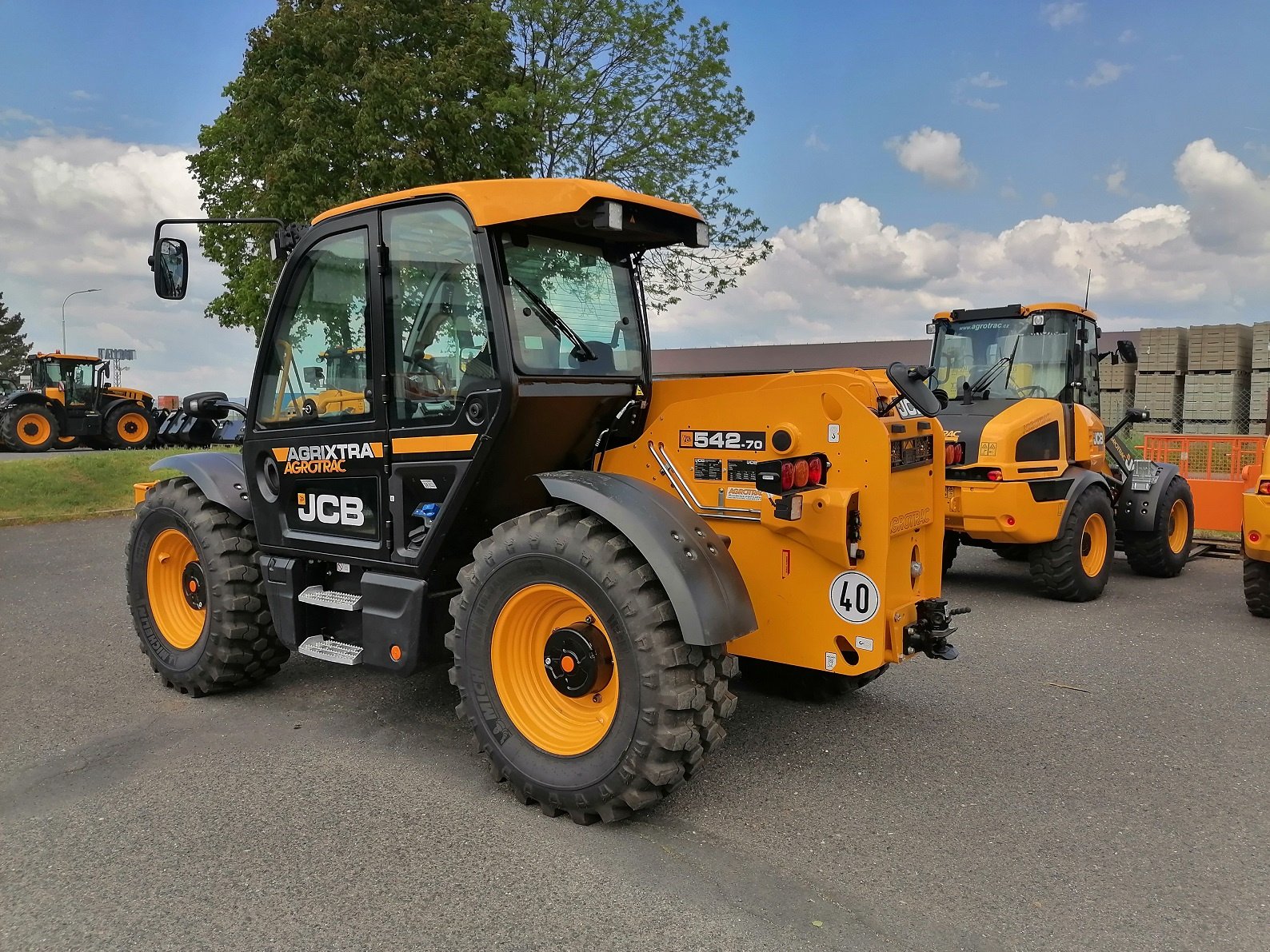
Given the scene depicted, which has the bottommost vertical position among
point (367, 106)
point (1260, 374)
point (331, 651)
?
point (331, 651)

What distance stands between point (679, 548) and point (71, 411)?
78.6 ft

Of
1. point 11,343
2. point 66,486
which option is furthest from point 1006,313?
point 11,343

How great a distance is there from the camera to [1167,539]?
8.53 metres

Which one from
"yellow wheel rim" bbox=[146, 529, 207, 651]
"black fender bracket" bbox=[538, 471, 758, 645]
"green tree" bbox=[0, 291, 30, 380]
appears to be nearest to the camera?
"black fender bracket" bbox=[538, 471, 758, 645]

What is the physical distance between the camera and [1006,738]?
4.30 metres

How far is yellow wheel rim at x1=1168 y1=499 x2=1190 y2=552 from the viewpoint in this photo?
8.98m

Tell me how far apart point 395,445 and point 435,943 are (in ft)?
6.74

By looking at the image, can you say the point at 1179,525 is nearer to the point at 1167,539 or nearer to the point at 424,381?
the point at 1167,539

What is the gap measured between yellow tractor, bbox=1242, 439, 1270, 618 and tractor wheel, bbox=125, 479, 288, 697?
661 cm

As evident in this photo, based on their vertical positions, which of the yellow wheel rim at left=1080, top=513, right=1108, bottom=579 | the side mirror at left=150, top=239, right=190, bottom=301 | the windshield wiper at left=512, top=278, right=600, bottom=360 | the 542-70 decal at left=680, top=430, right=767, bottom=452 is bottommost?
the yellow wheel rim at left=1080, top=513, right=1108, bottom=579

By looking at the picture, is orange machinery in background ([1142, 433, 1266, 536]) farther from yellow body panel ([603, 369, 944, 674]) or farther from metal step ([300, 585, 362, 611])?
metal step ([300, 585, 362, 611])

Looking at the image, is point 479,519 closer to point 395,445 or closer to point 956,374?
point 395,445

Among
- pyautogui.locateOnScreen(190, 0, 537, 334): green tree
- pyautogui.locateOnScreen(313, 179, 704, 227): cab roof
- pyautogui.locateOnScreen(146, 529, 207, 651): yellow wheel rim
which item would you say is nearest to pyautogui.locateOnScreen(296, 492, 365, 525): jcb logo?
pyautogui.locateOnScreen(146, 529, 207, 651): yellow wheel rim

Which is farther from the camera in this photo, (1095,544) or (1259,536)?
(1095,544)
